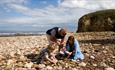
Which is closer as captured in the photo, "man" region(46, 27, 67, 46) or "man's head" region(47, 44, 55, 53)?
"man" region(46, 27, 67, 46)

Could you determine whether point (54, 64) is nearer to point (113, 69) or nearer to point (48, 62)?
point (48, 62)

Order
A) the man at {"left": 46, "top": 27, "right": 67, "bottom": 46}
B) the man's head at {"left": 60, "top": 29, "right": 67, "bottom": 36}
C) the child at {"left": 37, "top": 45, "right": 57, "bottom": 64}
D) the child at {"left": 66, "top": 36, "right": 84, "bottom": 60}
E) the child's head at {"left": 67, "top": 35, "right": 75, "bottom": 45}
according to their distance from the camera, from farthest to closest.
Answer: the child's head at {"left": 67, "top": 35, "right": 75, "bottom": 45}, the child at {"left": 66, "top": 36, "right": 84, "bottom": 60}, the child at {"left": 37, "top": 45, "right": 57, "bottom": 64}, the man at {"left": 46, "top": 27, "right": 67, "bottom": 46}, the man's head at {"left": 60, "top": 29, "right": 67, "bottom": 36}

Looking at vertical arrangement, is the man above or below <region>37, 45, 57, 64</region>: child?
above

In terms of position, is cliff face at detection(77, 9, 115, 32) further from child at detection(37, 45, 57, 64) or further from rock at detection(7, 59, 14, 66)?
rock at detection(7, 59, 14, 66)

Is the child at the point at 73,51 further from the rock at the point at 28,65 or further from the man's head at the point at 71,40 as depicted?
the rock at the point at 28,65

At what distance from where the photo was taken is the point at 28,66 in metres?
14.2

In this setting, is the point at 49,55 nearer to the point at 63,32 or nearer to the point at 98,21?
the point at 63,32

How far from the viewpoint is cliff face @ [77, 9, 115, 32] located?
56.2m

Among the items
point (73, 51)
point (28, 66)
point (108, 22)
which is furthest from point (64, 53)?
point (108, 22)

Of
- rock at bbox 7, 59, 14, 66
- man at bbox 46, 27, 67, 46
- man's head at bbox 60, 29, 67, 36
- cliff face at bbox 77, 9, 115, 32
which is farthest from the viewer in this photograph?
cliff face at bbox 77, 9, 115, 32

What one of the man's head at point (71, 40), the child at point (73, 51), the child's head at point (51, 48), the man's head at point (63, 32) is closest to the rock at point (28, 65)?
the child's head at point (51, 48)

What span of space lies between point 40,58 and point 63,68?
185 centimetres

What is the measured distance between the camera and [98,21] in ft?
189

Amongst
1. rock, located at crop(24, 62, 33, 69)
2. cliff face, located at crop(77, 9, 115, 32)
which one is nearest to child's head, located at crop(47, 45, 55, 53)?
rock, located at crop(24, 62, 33, 69)
